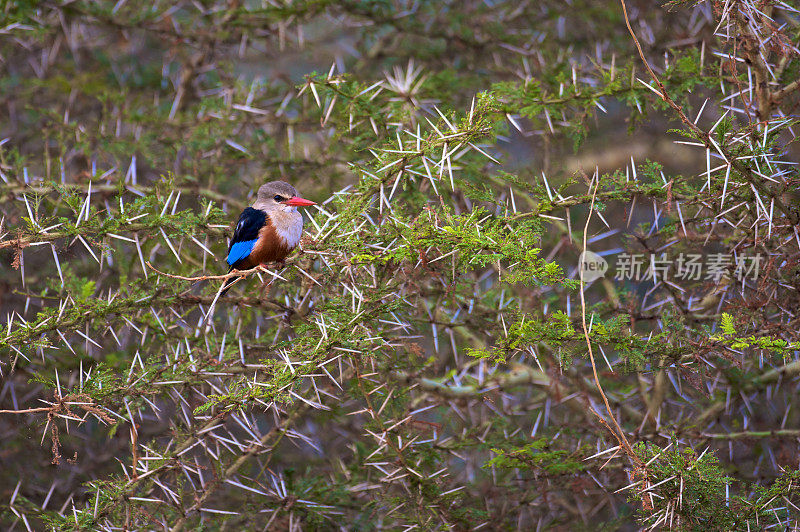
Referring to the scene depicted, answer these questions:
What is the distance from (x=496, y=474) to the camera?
3682mm

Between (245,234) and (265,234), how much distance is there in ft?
0.36

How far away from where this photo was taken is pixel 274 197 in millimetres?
3211

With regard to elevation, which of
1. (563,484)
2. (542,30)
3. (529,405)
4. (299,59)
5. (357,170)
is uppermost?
(357,170)

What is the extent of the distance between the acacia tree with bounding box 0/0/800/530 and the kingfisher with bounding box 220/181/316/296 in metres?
0.10

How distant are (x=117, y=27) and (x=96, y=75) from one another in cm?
44

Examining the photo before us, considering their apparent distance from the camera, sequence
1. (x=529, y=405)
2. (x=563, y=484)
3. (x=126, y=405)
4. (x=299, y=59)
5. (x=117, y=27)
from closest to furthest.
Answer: (x=126, y=405) → (x=563, y=484) → (x=529, y=405) → (x=117, y=27) → (x=299, y=59)

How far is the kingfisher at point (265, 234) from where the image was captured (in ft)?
9.81

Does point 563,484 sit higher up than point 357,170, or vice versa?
point 357,170

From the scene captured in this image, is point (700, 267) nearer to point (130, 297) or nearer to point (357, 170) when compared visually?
point (357, 170)

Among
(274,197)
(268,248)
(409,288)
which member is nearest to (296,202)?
(274,197)

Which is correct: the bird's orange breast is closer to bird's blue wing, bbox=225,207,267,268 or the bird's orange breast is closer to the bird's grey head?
bird's blue wing, bbox=225,207,267,268

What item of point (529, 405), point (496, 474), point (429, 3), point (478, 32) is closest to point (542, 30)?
point (478, 32)

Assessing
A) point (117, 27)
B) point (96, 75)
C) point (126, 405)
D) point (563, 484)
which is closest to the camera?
point (126, 405)

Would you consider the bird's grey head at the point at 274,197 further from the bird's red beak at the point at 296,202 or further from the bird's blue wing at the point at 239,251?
the bird's blue wing at the point at 239,251
